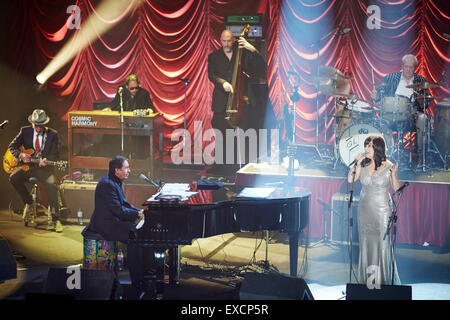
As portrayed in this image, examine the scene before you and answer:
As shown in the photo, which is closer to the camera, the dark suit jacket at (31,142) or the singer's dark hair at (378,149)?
the singer's dark hair at (378,149)

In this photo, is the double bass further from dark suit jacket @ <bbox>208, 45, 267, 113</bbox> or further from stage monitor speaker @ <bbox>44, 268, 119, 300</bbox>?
stage monitor speaker @ <bbox>44, 268, 119, 300</bbox>

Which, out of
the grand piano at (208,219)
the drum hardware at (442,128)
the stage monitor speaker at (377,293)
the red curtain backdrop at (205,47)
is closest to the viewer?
the stage monitor speaker at (377,293)

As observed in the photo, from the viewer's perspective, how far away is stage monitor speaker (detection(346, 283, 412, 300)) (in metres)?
4.39

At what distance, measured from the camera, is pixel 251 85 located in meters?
10.9

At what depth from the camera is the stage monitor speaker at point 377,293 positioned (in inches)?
173

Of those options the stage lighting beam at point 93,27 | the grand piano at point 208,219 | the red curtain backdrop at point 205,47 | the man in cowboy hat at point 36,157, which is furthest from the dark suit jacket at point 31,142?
the grand piano at point 208,219

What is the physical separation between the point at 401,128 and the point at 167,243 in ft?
15.9

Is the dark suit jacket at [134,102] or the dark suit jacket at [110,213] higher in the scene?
the dark suit jacket at [134,102]

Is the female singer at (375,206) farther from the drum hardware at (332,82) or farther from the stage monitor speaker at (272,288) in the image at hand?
the drum hardware at (332,82)

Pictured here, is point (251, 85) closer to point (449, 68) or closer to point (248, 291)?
point (449, 68)

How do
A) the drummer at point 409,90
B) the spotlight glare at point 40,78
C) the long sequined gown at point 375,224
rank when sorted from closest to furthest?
1. the long sequined gown at point 375,224
2. the drummer at point 409,90
3. the spotlight glare at point 40,78

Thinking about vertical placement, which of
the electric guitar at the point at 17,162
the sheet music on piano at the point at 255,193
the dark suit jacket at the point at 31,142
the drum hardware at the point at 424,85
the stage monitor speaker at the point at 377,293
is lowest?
the stage monitor speaker at the point at 377,293

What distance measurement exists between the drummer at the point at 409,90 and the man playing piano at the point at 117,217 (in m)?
4.57
